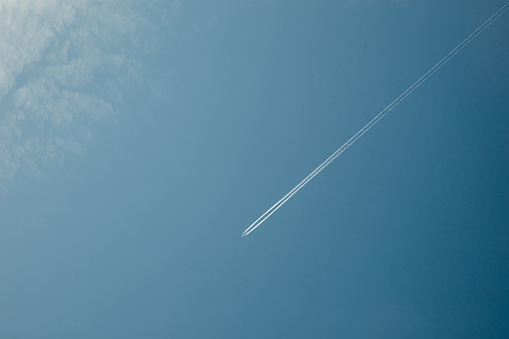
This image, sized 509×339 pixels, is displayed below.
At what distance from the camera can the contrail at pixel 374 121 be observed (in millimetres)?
2123

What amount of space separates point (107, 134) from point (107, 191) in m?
0.25

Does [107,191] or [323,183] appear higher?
[107,191]

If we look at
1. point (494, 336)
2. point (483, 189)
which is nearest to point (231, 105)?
point (483, 189)

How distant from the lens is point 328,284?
2.12 meters

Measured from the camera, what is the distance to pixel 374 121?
7.00 feet

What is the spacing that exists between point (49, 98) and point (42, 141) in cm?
19

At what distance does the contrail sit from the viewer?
2.12 meters

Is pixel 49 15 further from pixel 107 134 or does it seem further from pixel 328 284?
pixel 328 284

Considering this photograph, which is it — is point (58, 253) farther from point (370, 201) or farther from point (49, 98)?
point (370, 201)

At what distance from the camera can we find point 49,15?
7.27 ft

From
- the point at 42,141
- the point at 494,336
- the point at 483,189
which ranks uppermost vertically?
the point at 42,141

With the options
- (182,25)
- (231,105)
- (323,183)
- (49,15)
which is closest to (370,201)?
(323,183)

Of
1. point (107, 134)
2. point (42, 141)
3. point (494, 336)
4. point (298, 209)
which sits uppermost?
point (42, 141)

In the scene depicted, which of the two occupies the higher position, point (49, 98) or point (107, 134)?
point (49, 98)
